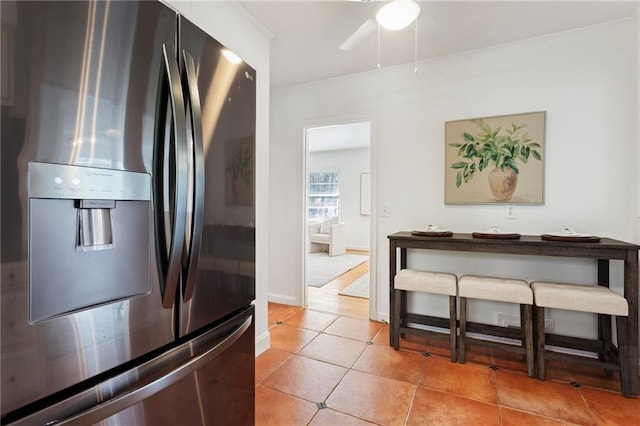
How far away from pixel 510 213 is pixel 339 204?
5521mm

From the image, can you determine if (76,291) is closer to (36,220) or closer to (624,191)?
(36,220)

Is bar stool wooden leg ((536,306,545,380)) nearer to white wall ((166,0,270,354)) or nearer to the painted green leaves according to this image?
the painted green leaves

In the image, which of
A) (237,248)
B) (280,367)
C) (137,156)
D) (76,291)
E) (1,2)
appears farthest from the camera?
(280,367)

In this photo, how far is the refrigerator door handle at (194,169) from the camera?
983mm

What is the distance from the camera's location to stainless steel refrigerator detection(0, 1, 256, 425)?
0.64m

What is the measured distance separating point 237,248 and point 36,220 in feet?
2.18

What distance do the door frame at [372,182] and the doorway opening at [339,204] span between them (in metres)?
1.52

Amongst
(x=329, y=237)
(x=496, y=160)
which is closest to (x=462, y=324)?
(x=496, y=160)

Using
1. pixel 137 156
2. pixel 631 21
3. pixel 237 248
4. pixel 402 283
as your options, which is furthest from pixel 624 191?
pixel 137 156

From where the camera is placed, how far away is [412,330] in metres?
2.49

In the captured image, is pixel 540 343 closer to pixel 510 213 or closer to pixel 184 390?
pixel 510 213

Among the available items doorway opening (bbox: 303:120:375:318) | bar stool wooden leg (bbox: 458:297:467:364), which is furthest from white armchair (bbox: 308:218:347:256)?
bar stool wooden leg (bbox: 458:297:467:364)

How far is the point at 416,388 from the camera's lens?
1.98 m

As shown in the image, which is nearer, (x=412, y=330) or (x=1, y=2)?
(x=1, y=2)
